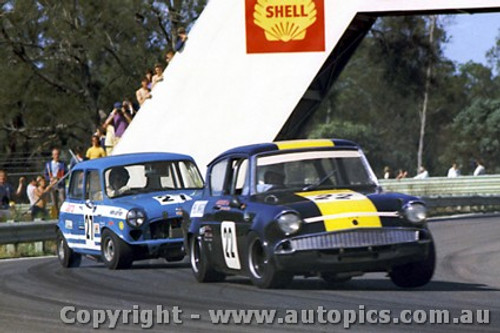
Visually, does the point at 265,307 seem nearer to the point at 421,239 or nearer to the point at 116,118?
the point at 421,239

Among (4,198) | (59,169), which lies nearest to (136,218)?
(4,198)

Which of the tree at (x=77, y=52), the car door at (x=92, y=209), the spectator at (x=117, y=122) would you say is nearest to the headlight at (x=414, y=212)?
the car door at (x=92, y=209)

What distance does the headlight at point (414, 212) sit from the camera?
38.7 ft

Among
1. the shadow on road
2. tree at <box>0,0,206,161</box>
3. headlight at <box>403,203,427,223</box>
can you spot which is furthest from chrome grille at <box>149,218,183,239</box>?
tree at <box>0,0,206,161</box>

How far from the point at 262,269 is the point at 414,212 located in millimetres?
1477

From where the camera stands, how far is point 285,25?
27.0 meters

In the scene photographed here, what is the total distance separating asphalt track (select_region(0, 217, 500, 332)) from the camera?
9586 millimetres

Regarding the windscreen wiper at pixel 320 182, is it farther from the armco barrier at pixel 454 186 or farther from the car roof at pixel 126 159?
the armco barrier at pixel 454 186

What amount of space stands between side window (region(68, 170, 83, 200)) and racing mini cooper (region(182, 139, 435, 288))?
178 inches

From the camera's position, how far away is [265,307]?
1055cm

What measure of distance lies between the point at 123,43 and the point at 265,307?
35361 mm

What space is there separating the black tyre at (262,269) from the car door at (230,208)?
0.17m

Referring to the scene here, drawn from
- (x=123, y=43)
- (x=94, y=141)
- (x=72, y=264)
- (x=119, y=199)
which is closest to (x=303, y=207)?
(x=119, y=199)

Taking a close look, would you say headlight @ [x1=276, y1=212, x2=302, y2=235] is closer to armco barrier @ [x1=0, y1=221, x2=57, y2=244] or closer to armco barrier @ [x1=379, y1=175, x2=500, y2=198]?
armco barrier @ [x1=0, y1=221, x2=57, y2=244]
